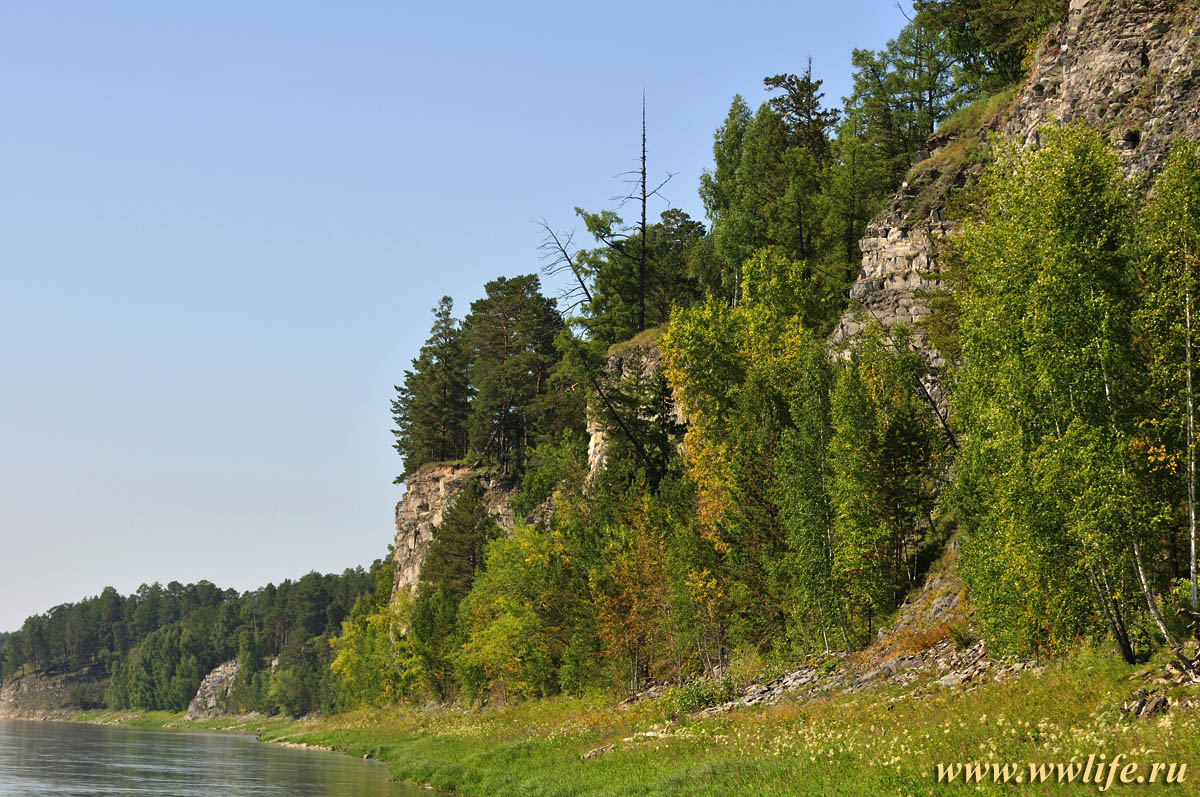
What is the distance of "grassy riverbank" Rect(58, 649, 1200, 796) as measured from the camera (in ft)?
60.7

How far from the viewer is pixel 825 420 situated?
Answer: 1649 inches

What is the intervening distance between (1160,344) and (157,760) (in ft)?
239

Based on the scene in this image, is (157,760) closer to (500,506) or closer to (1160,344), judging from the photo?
(500,506)

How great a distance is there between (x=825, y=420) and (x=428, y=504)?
77.3m

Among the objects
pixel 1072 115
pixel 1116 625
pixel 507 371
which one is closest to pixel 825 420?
pixel 1072 115

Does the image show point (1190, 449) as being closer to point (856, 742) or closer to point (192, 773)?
point (856, 742)

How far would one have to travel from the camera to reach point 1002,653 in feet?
92.8

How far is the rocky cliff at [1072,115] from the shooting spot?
34.6 metres

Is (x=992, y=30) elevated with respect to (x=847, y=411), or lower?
elevated

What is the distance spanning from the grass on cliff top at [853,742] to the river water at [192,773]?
21.1 ft

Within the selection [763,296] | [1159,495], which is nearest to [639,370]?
[763,296]

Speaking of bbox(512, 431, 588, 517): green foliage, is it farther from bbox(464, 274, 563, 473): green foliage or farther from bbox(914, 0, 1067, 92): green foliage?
bbox(914, 0, 1067, 92): green foliage

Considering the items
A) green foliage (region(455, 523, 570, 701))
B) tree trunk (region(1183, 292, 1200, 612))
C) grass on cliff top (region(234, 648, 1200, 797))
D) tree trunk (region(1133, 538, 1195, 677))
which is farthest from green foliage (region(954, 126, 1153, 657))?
green foliage (region(455, 523, 570, 701))

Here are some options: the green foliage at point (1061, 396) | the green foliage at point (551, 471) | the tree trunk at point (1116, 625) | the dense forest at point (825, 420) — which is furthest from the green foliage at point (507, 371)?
the tree trunk at point (1116, 625)
